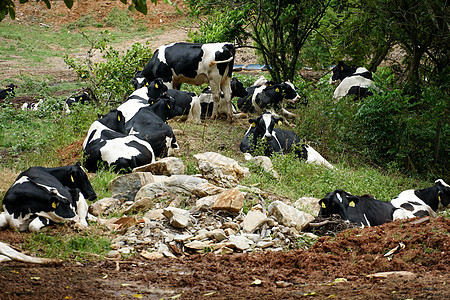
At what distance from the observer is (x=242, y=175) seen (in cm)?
880

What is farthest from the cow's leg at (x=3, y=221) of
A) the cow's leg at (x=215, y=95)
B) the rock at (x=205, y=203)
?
the cow's leg at (x=215, y=95)

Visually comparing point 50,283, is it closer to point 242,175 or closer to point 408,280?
point 408,280

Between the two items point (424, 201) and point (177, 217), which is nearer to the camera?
point (177, 217)

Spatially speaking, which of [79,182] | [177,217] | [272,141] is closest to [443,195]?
[272,141]

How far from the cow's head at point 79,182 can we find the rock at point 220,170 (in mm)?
1823

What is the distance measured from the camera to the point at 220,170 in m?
8.41

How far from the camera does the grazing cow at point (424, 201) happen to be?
9555 millimetres

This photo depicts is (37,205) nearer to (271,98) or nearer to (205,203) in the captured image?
(205,203)

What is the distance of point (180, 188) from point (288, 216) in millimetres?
1825

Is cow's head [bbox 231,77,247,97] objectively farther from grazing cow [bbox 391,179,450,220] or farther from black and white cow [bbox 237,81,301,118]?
grazing cow [bbox 391,179,450,220]

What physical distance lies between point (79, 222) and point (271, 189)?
345 centimetres

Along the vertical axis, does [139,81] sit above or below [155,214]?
above

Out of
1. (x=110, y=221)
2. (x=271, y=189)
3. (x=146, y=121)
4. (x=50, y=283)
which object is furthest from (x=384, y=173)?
(x=50, y=283)

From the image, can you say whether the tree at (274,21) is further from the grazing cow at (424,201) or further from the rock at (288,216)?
the rock at (288,216)
